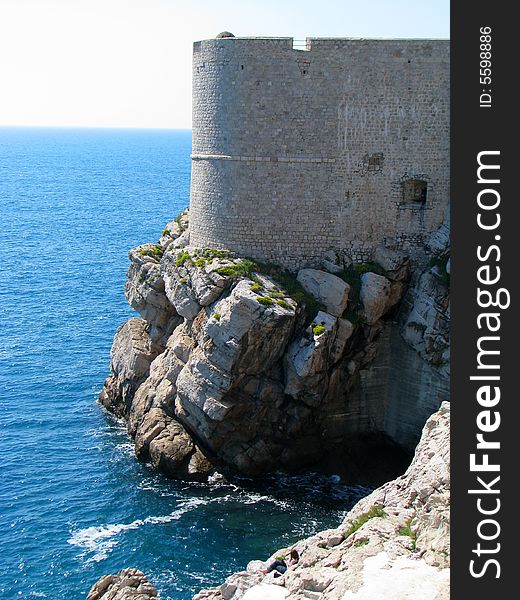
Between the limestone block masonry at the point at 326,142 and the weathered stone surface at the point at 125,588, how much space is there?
1655 cm

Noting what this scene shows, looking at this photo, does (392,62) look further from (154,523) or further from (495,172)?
(495,172)

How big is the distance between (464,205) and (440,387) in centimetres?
2365

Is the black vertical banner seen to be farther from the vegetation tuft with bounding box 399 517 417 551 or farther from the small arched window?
the small arched window

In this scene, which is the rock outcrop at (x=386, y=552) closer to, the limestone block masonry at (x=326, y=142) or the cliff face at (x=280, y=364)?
the cliff face at (x=280, y=364)

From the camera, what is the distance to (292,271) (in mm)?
41906

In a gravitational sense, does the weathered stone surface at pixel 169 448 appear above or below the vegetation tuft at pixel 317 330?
below

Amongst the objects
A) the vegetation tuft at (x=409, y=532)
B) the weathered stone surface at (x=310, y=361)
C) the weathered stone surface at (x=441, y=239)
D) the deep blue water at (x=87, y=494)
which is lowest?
the deep blue water at (x=87, y=494)

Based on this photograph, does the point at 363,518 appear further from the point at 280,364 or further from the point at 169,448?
the point at 169,448

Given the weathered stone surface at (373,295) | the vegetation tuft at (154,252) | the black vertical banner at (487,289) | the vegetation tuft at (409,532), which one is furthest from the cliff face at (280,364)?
the black vertical banner at (487,289)

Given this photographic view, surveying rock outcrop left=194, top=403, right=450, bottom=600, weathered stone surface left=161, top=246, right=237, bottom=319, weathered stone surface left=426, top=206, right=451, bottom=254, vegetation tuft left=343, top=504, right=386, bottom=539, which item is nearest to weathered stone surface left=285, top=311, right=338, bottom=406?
weathered stone surface left=161, top=246, right=237, bottom=319

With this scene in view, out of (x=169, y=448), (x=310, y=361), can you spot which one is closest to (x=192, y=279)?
(x=310, y=361)

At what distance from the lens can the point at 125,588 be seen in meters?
28.5

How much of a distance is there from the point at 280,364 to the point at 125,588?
1392 centimetres

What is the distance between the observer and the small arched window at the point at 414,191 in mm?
41781
